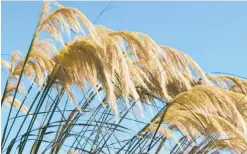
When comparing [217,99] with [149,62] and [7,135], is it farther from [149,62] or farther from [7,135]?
[7,135]

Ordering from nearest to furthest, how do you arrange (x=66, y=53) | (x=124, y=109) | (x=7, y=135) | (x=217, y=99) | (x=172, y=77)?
(x=217, y=99) < (x=66, y=53) < (x=7, y=135) < (x=172, y=77) < (x=124, y=109)

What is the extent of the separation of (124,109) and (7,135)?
35.9 inches

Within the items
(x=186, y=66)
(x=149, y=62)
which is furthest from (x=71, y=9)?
(x=186, y=66)

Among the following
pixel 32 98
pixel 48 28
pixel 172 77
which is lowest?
pixel 172 77

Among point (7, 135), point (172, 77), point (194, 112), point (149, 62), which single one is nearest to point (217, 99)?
point (194, 112)

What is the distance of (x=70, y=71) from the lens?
2.96 metres

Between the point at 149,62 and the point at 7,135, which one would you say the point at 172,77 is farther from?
the point at 7,135

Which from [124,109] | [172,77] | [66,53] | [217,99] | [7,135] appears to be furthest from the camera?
[124,109]

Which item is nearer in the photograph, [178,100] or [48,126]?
[178,100]

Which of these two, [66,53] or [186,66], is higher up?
[66,53]

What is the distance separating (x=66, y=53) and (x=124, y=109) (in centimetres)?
98

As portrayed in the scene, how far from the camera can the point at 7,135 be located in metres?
3.31

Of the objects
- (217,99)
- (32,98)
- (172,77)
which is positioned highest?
(32,98)

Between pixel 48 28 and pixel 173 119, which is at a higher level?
pixel 48 28
